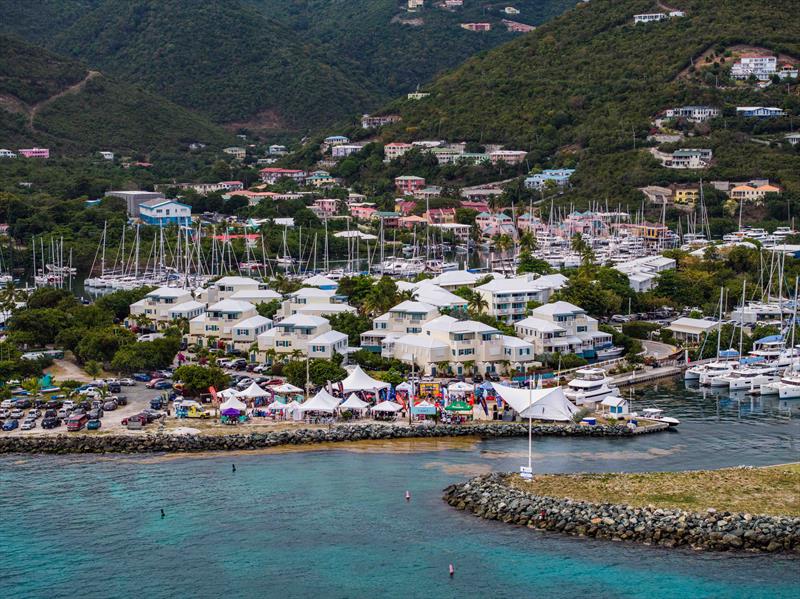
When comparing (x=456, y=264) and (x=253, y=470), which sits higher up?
(x=456, y=264)

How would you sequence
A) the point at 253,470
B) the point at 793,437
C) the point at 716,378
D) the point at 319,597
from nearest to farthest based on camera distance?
the point at 319,597 < the point at 253,470 < the point at 793,437 < the point at 716,378

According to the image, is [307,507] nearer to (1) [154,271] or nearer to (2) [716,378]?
(2) [716,378]

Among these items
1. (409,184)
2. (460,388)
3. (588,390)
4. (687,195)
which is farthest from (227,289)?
(409,184)

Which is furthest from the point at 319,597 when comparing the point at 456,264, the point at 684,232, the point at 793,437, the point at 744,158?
the point at 744,158

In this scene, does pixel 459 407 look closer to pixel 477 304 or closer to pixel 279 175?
pixel 477 304

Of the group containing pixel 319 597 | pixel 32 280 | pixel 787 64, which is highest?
pixel 787 64

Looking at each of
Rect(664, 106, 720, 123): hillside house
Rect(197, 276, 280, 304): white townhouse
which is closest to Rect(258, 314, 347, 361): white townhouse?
Rect(197, 276, 280, 304): white townhouse

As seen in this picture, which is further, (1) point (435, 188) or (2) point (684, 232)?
(1) point (435, 188)
